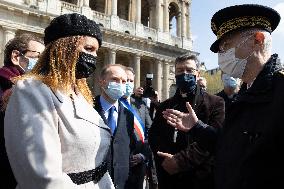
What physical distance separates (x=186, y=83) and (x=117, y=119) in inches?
39.5

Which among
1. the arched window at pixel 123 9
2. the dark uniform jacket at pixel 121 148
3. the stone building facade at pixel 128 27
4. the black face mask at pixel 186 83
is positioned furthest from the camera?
the arched window at pixel 123 9

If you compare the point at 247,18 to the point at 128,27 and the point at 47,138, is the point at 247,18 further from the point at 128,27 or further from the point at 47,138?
the point at 128,27

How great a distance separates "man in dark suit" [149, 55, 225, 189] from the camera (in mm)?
→ 3422

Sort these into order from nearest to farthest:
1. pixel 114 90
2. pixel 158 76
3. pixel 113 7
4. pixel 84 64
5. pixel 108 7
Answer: pixel 84 64 < pixel 114 90 < pixel 113 7 < pixel 108 7 < pixel 158 76

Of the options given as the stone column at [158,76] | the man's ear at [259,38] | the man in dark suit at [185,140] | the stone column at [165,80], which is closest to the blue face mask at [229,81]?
the man in dark suit at [185,140]

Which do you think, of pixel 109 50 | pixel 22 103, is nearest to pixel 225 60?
pixel 22 103

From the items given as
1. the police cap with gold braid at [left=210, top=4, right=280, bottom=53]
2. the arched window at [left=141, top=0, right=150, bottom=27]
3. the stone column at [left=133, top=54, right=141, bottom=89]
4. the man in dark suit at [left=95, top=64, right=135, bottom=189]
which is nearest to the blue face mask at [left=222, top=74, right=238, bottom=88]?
the man in dark suit at [left=95, top=64, right=135, bottom=189]

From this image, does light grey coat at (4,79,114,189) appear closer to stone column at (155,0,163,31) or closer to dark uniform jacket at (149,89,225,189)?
dark uniform jacket at (149,89,225,189)

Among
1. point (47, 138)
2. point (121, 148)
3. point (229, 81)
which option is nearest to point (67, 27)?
point (47, 138)

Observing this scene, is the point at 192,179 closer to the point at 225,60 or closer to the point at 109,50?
the point at 225,60

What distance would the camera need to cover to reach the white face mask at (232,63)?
2531 mm

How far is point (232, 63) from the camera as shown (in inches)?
103

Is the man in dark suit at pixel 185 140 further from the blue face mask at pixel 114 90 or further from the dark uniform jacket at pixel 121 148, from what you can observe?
the blue face mask at pixel 114 90

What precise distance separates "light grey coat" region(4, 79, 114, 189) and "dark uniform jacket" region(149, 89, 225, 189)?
4.31 ft
